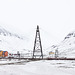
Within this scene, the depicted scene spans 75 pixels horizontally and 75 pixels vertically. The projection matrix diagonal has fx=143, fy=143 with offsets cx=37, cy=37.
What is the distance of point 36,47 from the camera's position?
38625mm

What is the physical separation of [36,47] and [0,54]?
35743mm

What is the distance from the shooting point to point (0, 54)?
69.2 metres

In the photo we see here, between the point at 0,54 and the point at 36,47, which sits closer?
the point at 36,47
